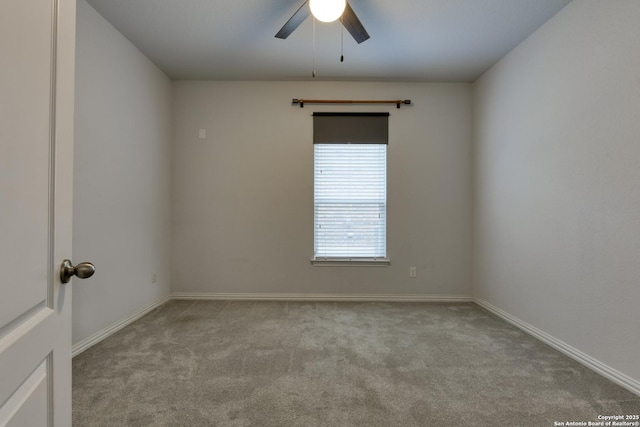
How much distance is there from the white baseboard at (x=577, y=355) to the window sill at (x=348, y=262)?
1.34 meters

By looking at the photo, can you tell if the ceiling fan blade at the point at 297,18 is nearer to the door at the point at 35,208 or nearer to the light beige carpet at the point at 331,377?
the door at the point at 35,208

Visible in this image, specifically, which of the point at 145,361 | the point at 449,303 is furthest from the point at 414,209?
the point at 145,361

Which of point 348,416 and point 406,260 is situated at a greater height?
point 406,260

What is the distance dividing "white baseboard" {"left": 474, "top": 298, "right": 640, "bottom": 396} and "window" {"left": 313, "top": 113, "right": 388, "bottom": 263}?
144cm

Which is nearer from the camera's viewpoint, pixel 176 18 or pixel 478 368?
pixel 478 368

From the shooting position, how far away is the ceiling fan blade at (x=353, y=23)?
2.02 m

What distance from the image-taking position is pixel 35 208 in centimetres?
68

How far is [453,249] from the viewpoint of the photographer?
3656 mm

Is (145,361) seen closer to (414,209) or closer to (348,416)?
(348,416)

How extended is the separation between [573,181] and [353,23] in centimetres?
202

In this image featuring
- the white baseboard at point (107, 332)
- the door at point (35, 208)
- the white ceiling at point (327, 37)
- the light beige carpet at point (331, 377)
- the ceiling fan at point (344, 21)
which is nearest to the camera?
the door at point (35, 208)

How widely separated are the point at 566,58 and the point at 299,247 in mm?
3030

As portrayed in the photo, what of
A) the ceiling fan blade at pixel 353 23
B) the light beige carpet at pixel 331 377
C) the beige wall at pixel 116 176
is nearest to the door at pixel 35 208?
the light beige carpet at pixel 331 377

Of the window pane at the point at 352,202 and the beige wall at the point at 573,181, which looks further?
the window pane at the point at 352,202
